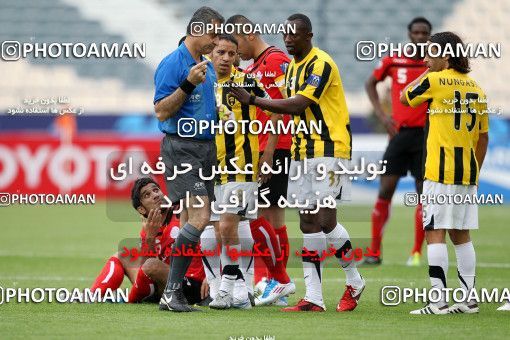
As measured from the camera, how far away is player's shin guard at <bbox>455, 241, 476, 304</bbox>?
7.12m

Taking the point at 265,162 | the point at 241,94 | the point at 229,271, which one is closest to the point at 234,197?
the point at 265,162

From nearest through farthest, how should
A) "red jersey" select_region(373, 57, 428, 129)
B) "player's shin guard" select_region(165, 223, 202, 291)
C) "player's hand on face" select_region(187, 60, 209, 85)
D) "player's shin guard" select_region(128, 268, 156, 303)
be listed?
"player's hand on face" select_region(187, 60, 209, 85) < "player's shin guard" select_region(165, 223, 202, 291) < "player's shin guard" select_region(128, 268, 156, 303) < "red jersey" select_region(373, 57, 428, 129)

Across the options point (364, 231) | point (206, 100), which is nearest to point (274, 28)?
point (206, 100)

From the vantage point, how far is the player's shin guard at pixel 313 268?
725cm

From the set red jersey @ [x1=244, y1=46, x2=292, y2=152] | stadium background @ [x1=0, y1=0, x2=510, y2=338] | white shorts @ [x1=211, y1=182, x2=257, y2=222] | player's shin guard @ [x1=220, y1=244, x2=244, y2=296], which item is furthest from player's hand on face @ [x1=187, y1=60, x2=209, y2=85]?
stadium background @ [x1=0, y1=0, x2=510, y2=338]

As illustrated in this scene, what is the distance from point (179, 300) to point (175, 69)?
159 cm

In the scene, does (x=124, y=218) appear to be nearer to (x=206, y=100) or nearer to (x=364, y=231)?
(x=364, y=231)

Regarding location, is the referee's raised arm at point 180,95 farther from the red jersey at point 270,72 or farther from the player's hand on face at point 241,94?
the red jersey at point 270,72

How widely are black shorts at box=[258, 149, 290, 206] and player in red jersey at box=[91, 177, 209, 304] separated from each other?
34.7 inches

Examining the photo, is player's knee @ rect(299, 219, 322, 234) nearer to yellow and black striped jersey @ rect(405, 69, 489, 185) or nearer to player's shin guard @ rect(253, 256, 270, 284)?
yellow and black striped jersey @ rect(405, 69, 489, 185)

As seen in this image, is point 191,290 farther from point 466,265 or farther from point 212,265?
point 466,265

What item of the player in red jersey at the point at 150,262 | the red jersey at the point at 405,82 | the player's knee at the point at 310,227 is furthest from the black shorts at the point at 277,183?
the red jersey at the point at 405,82

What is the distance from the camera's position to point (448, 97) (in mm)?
7008

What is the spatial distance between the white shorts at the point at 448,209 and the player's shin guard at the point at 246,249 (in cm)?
145
